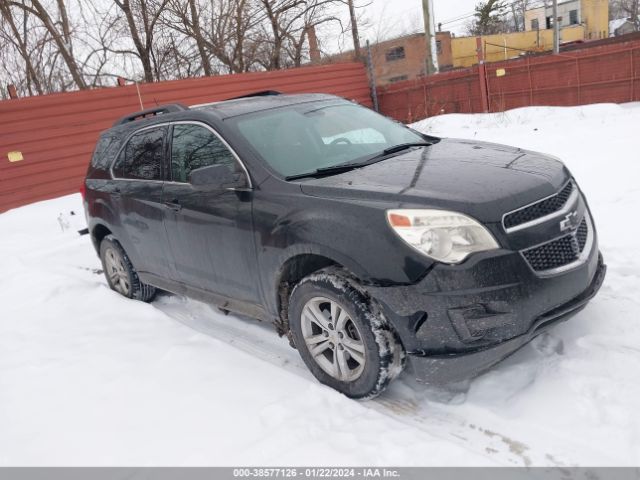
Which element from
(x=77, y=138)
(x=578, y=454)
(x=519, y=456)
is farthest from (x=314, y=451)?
(x=77, y=138)

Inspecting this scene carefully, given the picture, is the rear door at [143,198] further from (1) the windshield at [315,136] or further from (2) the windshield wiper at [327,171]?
(2) the windshield wiper at [327,171]

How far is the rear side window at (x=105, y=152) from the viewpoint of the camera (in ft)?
16.1

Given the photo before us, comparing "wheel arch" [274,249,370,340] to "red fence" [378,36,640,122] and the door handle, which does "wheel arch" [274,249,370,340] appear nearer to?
the door handle

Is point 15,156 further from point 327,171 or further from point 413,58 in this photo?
point 413,58

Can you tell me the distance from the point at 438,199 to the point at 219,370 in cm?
184

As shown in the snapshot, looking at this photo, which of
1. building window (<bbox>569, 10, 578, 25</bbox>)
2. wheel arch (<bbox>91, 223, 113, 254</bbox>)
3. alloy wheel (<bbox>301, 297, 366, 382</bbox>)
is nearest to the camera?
alloy wheel (<bbox>301, 297, 366, 382</bbox>)

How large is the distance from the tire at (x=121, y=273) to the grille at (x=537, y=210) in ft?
11.5

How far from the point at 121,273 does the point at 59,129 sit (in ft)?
27.4

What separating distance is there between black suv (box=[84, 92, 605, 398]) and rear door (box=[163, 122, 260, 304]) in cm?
1

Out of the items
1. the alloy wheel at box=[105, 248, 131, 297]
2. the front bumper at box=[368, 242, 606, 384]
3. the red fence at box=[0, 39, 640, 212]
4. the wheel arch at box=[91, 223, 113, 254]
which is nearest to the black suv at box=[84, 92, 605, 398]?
the front bumper at box=[368, 242, 606, 384]

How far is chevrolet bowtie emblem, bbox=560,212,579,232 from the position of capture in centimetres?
271

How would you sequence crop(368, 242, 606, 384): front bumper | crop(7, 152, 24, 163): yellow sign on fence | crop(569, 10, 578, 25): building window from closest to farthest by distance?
crop(368, 242, 606, 384): front bumper, crop(7, 152, 24, 163): yellow sign on fence, crop(569, 10, 578, 25): building window

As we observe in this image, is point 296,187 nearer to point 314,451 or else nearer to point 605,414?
point 314,451

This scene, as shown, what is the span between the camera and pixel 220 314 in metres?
4.41
